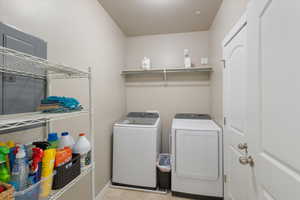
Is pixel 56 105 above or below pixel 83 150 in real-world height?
above

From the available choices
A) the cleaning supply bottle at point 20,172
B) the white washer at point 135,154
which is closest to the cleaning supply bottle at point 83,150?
the cleaning supply bottle at point 20,172

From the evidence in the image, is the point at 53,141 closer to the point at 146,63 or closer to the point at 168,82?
the point at 146,63

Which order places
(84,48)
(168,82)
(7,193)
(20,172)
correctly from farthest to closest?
(168,82) → (84,48) → (20,172) → (7,193)

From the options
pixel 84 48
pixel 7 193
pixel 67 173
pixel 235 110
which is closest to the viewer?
pixel 7 193

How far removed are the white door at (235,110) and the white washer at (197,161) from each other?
0.45 ft

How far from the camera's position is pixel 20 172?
2.02 ft

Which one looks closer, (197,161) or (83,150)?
(83,150)

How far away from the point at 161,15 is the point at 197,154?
2194mm

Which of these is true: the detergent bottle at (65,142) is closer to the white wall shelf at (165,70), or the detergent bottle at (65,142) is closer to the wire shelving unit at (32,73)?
the wire shelving unit at (32,73)

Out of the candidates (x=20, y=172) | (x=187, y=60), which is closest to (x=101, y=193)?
(x=20, y=172)

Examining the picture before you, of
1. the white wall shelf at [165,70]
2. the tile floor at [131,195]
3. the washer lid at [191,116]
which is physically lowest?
the tile floor at [131,195]

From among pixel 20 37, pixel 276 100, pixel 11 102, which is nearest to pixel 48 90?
pixel 11 102

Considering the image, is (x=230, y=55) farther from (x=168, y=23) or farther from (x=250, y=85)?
(x=168, y=23)

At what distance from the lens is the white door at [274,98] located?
567mm
